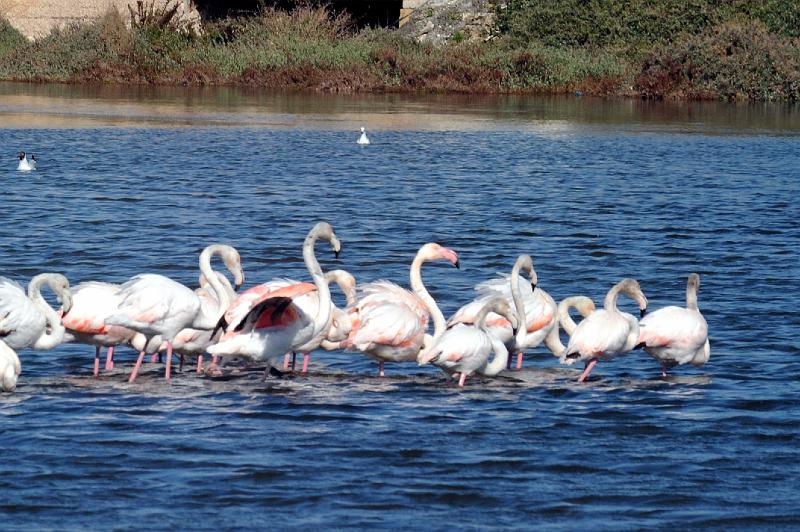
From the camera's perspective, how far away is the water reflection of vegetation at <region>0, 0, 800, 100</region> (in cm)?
4431

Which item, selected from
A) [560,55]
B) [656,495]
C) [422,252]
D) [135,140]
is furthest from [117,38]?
[656,495]

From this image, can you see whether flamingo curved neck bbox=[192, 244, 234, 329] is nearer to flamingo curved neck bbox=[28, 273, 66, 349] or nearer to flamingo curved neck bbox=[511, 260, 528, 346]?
flamingo curved neck bbox=[28, 273, 66, 349]

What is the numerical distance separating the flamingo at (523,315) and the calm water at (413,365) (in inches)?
11.6

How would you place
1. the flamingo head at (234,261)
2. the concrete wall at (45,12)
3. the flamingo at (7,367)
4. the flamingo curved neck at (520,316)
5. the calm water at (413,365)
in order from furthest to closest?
the concrete wall at (45,12), the flamingo head at (234,261), the flamingo curved neck at (520,316), the flamingo at (7,367), the calm water at (413,365)

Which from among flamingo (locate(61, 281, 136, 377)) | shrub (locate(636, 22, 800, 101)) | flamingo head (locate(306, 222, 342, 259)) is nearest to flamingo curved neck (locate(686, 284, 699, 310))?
flamingo head (locate(306, 222, 342, 259))

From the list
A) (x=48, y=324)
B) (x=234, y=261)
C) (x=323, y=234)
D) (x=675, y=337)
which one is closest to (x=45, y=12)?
(x=234, y=261)

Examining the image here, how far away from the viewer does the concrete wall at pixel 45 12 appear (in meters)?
55.0

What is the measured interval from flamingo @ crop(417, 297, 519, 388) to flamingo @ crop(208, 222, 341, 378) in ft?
2.62

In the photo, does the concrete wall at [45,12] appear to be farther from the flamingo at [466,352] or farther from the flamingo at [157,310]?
the flamingo at [466,352]

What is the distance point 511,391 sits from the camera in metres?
9.91

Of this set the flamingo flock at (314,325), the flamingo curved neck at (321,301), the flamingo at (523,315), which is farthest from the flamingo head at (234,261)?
the flamingo at (523,315)

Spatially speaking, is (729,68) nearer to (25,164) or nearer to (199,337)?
(25,164)

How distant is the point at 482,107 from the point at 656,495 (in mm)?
32634

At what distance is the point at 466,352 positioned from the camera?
9586 mm
